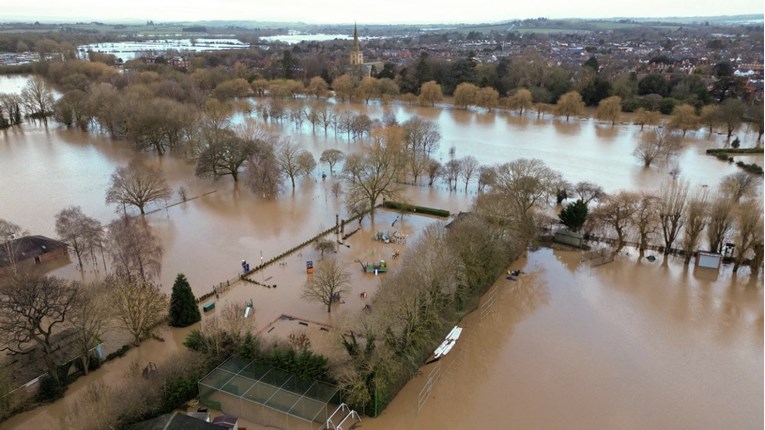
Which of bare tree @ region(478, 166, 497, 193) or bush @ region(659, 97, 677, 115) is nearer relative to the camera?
bare tree @ region(478, 166, 497, 193)

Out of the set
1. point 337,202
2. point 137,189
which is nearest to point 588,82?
point 337,202

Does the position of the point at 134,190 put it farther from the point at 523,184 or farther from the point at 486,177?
the point at 523,184

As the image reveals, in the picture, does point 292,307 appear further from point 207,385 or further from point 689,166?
point 689,166

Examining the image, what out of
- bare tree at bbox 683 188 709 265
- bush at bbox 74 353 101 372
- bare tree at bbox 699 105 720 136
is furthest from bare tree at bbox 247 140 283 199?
bare tree at bbox 699 105 720 136

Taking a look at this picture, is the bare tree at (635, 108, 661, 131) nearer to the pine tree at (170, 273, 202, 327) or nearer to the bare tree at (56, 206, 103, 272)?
the pine tree at (170, 273, 202, 327)

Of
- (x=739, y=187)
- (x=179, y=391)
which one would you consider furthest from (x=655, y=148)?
(x=179, y=391)

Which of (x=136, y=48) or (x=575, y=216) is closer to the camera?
(x=575, y=216)
